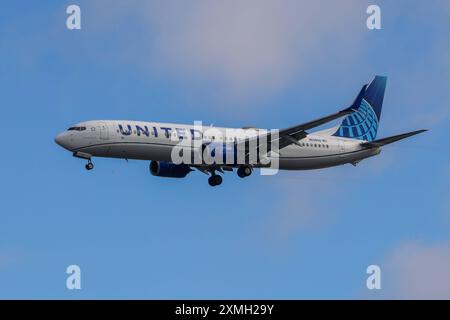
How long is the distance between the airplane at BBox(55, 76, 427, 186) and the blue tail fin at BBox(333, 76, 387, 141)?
0.75m

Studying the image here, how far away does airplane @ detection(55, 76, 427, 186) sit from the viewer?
259 feet

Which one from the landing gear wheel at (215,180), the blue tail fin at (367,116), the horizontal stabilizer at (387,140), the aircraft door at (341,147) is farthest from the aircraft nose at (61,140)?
the horizontal stabilizer at (387,140)

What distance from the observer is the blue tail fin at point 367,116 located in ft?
307

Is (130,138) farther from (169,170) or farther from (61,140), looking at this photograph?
(169,170)

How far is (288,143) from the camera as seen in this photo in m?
83.3

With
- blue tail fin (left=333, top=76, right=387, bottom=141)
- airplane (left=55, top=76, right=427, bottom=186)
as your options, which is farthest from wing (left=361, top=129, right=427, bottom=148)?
blue tail fin (left=333, top=76, right=387, bottom=141)

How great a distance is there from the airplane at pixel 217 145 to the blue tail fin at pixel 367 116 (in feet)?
2.47

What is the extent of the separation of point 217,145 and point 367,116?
798 inches

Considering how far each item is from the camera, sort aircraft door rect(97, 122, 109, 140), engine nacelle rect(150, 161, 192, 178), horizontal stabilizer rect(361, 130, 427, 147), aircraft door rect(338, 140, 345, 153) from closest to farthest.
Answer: aircraft door rect(97, 122, 109, 140) → horizontal stabilizer rect(361, 130, 427, 147) → engine nacelle rect(150, 161, 192, 178) → aircraft door rect(338, 140, 345, 153)

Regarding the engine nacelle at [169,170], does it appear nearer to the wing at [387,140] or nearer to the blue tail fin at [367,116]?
the blue tail fin at [367,116]

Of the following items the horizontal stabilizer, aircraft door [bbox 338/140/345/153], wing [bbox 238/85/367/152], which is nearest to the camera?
wing [bbox 238/85/367/152]

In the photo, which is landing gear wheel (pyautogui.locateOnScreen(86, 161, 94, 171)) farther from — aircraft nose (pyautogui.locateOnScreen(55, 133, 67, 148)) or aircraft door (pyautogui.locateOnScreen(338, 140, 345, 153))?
aircraft door (pyautogui.locateOnScreen(338, 140, 345, 153))

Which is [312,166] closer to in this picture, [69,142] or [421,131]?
[421,131]

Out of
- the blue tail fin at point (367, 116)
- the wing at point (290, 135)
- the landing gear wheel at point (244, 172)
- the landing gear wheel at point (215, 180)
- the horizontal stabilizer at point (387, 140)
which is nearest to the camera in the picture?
the wing at point (290, 135)
